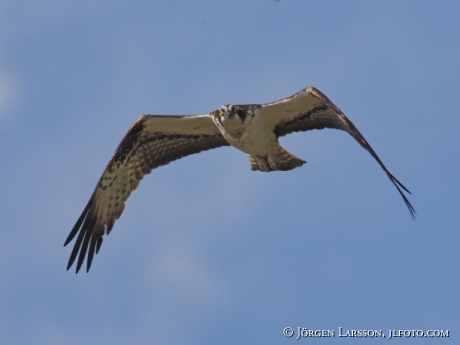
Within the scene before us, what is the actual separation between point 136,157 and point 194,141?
1152 millimetres

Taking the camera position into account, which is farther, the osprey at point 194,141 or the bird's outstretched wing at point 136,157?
the bird's outstretched wing at point 136,157

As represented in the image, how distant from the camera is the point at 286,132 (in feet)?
47.3

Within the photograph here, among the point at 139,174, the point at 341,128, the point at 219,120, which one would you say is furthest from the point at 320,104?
the point at 139,174

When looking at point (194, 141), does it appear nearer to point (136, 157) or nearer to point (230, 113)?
point (136, 157)

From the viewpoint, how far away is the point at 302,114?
14.2 metres

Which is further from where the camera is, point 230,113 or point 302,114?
point 302,114

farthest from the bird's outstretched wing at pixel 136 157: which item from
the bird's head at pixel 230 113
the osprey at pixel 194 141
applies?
the bird's head at pixel 230 113

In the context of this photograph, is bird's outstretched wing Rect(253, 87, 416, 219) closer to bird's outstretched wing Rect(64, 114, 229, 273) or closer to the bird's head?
the bird's head

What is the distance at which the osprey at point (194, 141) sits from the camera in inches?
540

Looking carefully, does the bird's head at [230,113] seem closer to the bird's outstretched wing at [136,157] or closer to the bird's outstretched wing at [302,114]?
the bird's outstretched wing at [302,114]

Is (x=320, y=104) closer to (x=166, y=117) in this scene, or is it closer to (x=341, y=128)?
(x=341, y=128)

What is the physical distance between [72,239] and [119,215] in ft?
3.60

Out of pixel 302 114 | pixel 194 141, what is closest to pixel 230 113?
pixel 302 114

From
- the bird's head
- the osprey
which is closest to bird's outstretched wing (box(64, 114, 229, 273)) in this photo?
the osprey
